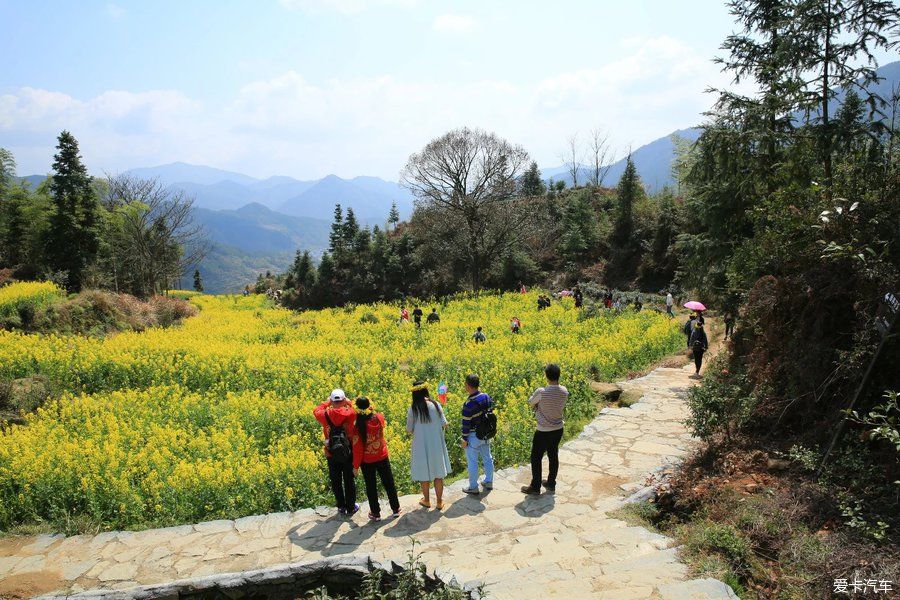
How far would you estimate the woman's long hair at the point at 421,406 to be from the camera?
21.1 feet

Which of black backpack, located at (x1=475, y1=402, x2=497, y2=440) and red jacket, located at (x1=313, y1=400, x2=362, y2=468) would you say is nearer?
red jacket, located at (x1=313, y1=400, x2=362, y2=468)

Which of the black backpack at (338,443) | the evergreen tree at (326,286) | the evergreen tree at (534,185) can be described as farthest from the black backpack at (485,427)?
the evergreen tree at (534,185)

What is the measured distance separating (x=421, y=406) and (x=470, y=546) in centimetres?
177

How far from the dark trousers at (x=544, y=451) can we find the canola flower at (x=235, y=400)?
144 cm

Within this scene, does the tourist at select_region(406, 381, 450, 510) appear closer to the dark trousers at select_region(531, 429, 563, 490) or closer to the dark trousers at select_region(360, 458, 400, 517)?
the dark trousers at select_region(360, 458, 400, 517)

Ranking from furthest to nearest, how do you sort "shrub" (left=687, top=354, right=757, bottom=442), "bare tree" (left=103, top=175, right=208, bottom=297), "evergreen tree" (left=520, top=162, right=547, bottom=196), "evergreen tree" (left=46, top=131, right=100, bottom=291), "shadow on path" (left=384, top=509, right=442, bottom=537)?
1. "evergreen tree" (left=520, top=162, right=547, bottom=196)
2. "bare tree" (left=103, top=175, right=208, bottom=297)
3. "evergreen tree" (left=46, top=131, right=100, bottom=291)
4. "shrub" (left=687, top=354, right=757, bottom=442)
5. "shadow on path" (left=384, top=509, right=442, bottom=537)

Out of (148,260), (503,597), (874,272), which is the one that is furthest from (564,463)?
(148,260)

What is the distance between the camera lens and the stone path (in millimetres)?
4445

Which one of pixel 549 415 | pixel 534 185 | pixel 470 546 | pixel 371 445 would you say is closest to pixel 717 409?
pixel 549 415

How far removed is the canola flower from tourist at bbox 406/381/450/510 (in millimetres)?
1349

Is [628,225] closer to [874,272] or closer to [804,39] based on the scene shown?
[804,39]

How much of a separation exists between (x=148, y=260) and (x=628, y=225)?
36.9 metres

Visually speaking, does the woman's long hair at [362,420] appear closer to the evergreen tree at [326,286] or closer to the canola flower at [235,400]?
the canola flower at [235,400]

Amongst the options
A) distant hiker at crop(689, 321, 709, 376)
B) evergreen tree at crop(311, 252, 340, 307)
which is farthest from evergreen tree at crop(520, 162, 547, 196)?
distant hiker at crop(689, 321, 709, 376)
